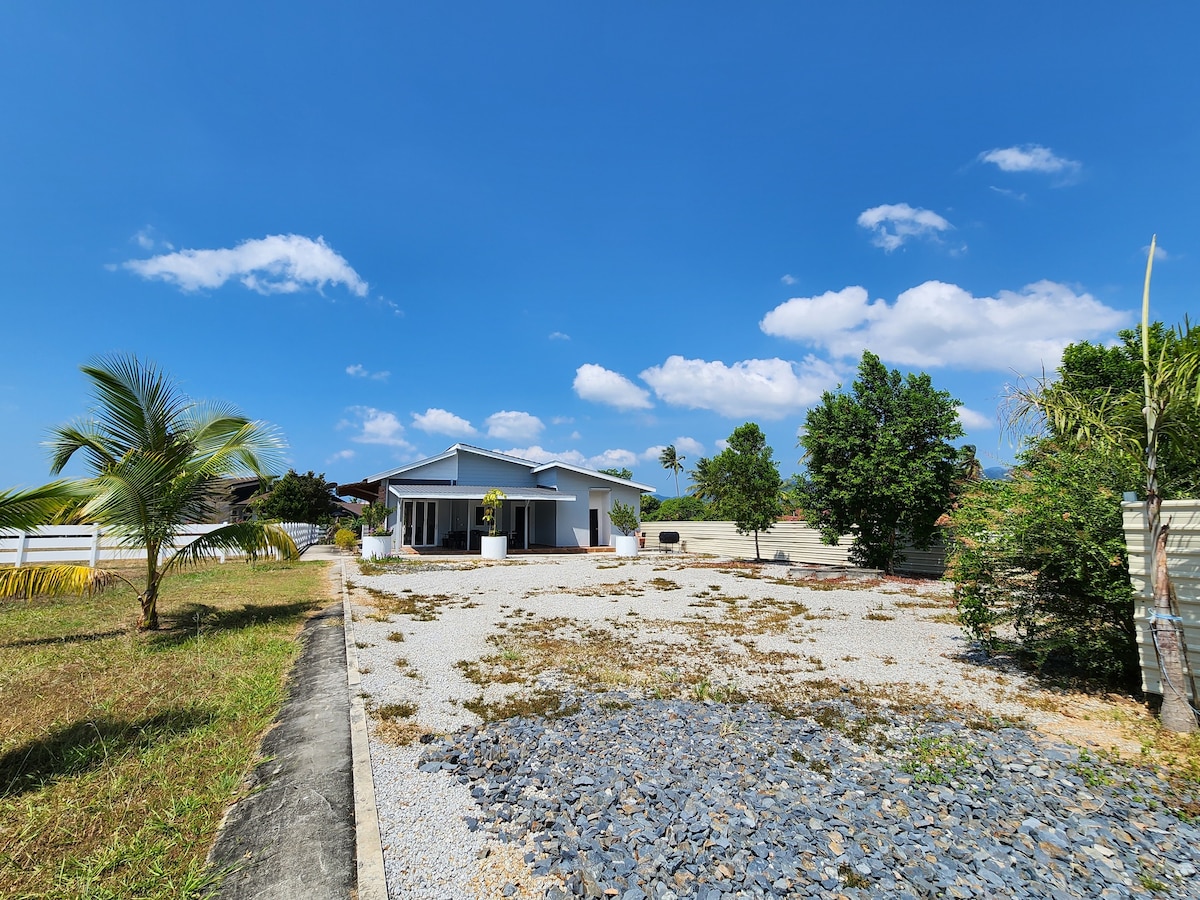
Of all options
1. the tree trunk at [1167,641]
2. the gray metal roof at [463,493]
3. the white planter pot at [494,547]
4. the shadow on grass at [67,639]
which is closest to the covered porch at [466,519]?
the gray metal roof at [463,493]

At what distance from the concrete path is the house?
60.9ft

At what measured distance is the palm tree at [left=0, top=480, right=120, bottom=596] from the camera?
5.36m

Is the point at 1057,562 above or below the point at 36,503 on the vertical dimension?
below

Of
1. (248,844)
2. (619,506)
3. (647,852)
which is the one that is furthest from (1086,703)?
(619,506)

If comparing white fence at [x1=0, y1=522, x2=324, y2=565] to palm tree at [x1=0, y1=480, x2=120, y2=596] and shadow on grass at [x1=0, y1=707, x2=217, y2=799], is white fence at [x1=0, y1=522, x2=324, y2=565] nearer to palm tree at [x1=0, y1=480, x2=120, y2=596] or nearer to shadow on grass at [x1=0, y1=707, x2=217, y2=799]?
palm tree at [x1=0, y1=480, x2=120, y2=596]

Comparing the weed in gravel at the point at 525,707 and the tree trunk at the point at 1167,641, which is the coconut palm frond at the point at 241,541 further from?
the tree trunk at the point at 1167,641

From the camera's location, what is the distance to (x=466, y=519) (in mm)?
25797

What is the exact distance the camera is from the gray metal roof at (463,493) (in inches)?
863

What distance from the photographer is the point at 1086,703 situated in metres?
4.81

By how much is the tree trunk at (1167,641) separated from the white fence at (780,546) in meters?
9.92

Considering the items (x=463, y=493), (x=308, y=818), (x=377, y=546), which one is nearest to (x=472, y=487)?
(x=463, y=493)

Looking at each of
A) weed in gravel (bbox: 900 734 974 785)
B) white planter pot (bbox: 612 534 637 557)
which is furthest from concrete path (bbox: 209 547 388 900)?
white planter pot (bbox: 612 534 637 557)

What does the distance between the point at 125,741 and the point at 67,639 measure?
4624 millimetres

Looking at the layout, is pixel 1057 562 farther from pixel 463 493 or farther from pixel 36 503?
pixel 463 493
